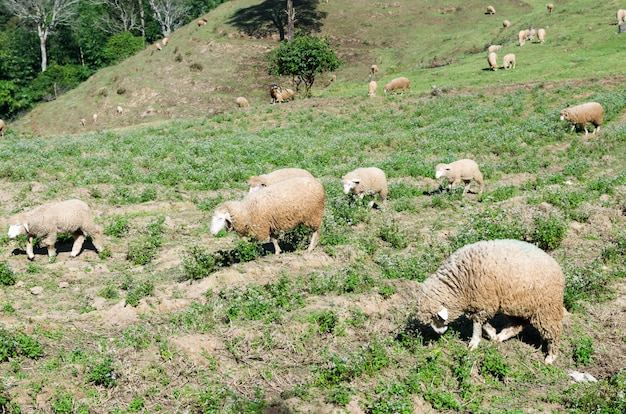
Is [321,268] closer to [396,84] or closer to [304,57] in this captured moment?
[396,84]

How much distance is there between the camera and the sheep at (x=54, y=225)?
1323cm

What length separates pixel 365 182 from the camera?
1669cm

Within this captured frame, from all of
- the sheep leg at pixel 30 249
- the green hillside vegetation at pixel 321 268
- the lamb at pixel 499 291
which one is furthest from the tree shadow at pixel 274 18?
the lamb at pixel 499 291

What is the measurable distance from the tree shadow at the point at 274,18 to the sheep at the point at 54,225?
54.3 m

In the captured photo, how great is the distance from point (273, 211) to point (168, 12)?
3354 inches

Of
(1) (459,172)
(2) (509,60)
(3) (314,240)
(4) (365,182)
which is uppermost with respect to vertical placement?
(2) (509,60)

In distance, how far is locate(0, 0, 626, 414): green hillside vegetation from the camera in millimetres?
7668

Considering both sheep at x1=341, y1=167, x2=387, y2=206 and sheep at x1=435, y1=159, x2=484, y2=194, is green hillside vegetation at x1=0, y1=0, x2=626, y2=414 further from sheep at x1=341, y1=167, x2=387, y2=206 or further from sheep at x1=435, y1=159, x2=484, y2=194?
sheep at x1=341, y1=167, x2=387, y2=206

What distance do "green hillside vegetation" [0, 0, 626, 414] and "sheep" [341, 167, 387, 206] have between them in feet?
2.37

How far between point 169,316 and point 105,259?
5045mm

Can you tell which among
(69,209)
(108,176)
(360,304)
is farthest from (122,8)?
(360,304)

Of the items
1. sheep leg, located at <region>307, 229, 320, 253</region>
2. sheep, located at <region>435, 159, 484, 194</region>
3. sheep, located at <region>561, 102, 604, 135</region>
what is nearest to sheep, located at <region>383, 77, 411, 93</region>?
sheep, located at <region>561, 102, 604, 135</region>

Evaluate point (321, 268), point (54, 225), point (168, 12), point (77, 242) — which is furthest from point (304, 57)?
point (168, 12)

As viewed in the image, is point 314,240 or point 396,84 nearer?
point 314,240
